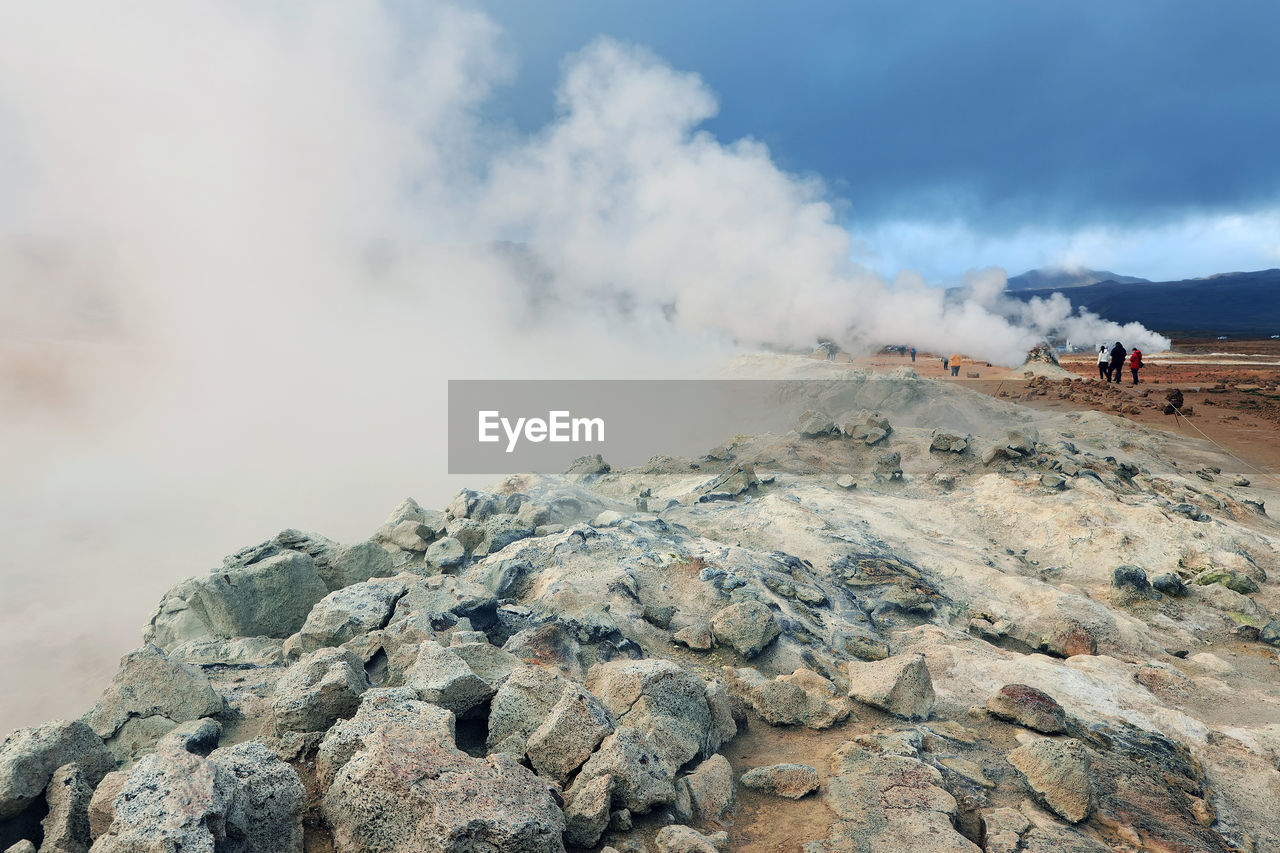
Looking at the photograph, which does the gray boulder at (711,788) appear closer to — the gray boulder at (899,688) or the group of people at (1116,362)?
the gray boulder at (899,688)

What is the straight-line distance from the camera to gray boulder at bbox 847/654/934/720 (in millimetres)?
4059

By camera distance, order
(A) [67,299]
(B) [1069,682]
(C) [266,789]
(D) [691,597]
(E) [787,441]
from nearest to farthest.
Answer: (C) [266,789]
(B) [1069,682]
(D) [691,597]
(E) [787,441]
(A) [67,299]

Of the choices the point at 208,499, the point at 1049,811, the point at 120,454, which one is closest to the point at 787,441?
the point at 1049,811

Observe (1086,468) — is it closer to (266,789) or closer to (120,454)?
(266,789)

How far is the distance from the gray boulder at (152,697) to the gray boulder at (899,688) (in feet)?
11.9

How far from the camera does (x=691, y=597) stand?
5641mm

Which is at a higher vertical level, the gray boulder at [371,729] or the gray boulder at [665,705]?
the gray boulder at [371,729]

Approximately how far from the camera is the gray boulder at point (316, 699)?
3.14m

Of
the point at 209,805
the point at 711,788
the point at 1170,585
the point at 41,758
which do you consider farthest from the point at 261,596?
the point at 1170,585

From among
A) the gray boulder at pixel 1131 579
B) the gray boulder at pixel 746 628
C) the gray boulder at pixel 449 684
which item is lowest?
the gray boulder at pixel 1131 579

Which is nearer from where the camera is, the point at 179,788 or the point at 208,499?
the point at 179,788

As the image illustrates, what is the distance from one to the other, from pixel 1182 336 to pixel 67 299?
300ft

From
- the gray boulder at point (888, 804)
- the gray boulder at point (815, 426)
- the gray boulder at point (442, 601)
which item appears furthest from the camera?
the gray boulder at point (815, 426)

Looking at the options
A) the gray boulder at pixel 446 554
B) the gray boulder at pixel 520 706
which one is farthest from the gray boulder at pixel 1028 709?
the gray boulder at pixel 446 554
